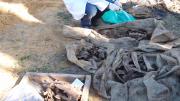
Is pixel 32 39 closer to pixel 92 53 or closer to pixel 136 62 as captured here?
pixel 92 53

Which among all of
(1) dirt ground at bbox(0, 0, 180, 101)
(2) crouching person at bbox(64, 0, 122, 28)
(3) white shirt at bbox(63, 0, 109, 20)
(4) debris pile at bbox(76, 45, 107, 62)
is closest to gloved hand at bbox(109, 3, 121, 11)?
(2) crouching person at bbox(64, 0, 122, 28)

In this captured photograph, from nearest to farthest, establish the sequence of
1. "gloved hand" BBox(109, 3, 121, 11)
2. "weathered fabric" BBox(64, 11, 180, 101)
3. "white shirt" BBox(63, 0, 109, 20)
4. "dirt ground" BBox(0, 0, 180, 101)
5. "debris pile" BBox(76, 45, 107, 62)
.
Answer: "weathered fabric" BBox(64, 11, 180, 101)
"dirt ground" BBox(0, 0, 180, 101)
"debris pile" BBox(76, 45, 107, 62)
"white shirt" BBox(63, 0, 109, 20)
"gloved hand" BBox(109, 3, 121, 11)

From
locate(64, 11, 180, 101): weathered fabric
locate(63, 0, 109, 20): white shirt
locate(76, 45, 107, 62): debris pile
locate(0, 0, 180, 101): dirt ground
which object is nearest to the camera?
locate(64, 11, 180, 101): weathered fabric

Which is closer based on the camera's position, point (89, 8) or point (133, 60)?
point (133, 60)

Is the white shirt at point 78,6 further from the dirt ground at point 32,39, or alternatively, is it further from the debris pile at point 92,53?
the debris pile at point 92,53

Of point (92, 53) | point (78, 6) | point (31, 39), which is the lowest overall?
point (31, 39)

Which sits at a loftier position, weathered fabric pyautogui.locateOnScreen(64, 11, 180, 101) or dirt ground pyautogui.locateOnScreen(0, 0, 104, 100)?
weathered fabric pyautogui.locateOnScreen(64, 11, 180, 101)

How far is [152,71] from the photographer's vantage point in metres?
4.06

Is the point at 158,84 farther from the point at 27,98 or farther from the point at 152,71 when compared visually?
the point at 27,98

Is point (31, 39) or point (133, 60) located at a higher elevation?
point (133, 60)

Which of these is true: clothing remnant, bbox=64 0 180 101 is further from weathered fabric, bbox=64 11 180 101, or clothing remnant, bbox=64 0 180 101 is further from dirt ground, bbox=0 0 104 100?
dirt ground, bbox=0 0 104 100

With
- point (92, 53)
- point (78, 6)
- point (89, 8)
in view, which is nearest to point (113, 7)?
point (89, 8)

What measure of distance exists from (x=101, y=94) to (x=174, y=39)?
1.61 meters

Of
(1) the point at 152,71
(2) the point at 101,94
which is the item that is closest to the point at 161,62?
(1) the point at 152,71
